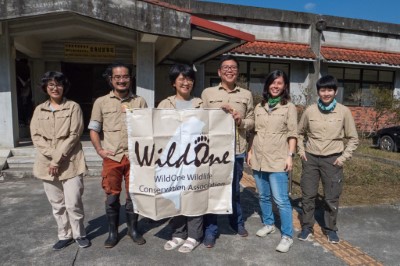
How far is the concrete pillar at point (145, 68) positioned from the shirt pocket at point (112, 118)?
3.89m

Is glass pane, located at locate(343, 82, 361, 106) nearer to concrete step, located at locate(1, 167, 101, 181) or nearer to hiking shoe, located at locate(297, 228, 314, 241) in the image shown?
hiking shoe, located at locate(297, 228, 314, 241)

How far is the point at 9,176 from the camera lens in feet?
19.8

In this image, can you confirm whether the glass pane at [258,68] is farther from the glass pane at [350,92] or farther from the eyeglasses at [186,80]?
the eyeglasses at [186,80]

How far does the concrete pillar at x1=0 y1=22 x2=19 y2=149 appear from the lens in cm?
643

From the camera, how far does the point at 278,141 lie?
3332mm

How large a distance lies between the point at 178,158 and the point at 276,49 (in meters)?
10.3

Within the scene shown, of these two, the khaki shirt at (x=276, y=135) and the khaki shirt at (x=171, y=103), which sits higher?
the khaki shirt at (x=171, y=103)

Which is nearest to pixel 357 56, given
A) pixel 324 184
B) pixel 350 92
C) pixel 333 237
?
pixel 350 92

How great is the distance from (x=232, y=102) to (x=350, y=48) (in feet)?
42.4

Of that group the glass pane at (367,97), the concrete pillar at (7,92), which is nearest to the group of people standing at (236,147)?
the concrete pillar at (7,92)

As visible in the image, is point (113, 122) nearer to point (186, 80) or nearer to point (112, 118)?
point (112, 118)

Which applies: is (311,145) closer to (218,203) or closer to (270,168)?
(270,168)

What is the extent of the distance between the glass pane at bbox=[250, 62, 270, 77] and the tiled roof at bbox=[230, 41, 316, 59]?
0.75 m

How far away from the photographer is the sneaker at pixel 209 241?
338cm
